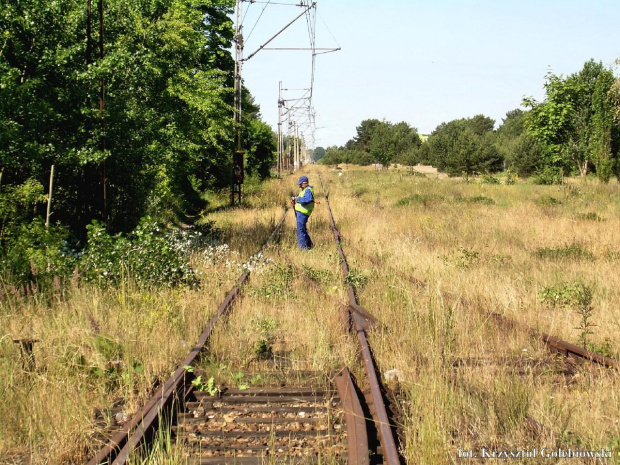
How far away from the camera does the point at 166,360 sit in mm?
5551

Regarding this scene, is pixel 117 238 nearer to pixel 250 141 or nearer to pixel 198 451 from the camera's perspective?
pixel 198 451

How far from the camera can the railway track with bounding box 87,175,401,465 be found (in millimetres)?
3764

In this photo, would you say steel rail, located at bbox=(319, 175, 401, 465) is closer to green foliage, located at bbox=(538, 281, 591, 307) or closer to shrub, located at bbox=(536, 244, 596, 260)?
green foliage, located at bbox=(538, 281, 591, 307)

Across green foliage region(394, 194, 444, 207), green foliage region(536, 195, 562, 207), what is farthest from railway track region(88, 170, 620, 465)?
green foliage region(394, 194, 444, 207)

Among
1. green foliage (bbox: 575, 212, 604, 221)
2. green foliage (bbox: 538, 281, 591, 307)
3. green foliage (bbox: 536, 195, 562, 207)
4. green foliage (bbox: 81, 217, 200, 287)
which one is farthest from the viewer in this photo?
green foliage (bbox: 536, 195, 562, 207)

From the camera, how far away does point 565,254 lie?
1133 cm

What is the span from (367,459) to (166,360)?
263cm

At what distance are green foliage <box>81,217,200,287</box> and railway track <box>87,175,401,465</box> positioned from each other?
303 cm

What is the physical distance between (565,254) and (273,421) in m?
8.73

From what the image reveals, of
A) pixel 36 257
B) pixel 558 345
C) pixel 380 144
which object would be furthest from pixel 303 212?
pixel 380 144

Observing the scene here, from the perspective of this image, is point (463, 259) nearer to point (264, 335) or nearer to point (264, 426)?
point (264, 335)

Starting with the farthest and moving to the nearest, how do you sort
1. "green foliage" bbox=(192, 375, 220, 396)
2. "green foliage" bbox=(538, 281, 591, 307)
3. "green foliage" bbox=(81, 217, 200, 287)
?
"green foliage" bbox=(81, 217, 200, 287), "green foliage" bbox=(538, 281, 591, 307), "green foliage" bbox=(192, 375, 220, 396)

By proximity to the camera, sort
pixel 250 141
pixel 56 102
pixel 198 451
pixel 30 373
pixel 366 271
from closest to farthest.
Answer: pixel 198 451
pixel 30 373
pixel 56 102
pixel 366 271
pixel 250 141

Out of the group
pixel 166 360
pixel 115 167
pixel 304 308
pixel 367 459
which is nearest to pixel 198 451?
pixel 367 459
